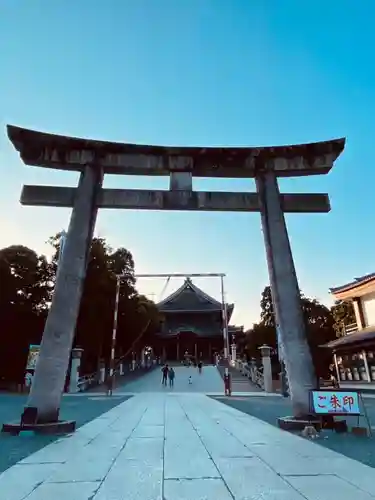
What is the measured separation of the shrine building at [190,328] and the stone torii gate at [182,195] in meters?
37.1

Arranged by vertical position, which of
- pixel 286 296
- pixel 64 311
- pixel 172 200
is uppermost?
pixel 172 200

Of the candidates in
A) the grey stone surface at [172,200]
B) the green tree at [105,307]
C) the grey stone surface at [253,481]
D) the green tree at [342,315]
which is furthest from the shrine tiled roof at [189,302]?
the grey stone surface at [253,481]

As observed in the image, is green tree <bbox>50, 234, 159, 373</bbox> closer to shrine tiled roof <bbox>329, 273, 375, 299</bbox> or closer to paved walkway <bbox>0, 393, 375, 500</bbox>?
shrine tiled roof <bbox>329, 273, 375, 299</bbox>

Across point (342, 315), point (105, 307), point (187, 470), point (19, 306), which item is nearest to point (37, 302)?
point (19, 306)

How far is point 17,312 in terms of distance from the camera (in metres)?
25.2

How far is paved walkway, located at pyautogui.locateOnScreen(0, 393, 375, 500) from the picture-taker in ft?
11.3

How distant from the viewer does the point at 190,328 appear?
45.0m

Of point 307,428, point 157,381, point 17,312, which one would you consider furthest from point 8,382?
point 307,428

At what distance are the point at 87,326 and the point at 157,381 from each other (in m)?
7.66

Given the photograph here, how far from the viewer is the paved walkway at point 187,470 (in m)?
3.43

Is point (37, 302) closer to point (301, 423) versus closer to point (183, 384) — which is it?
point (183, 384)

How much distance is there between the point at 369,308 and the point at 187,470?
24092 mm

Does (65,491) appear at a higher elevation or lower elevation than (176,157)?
lower

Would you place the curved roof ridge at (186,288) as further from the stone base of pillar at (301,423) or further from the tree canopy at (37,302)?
the stone base of pillar at (301,423)
